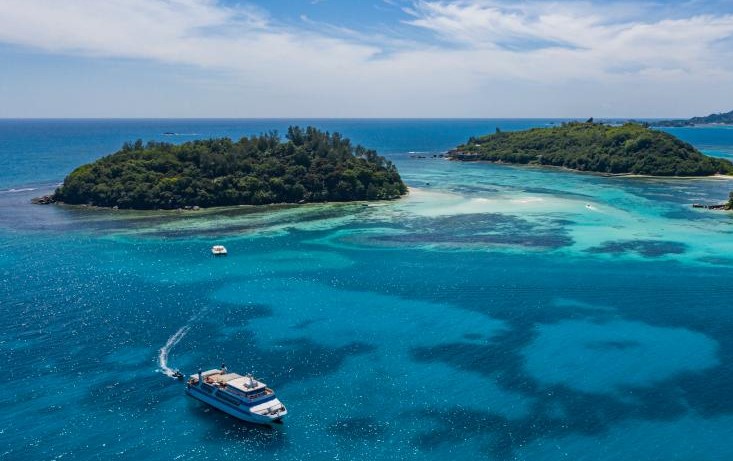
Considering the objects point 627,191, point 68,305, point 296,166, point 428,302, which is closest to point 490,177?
A: point 627,191

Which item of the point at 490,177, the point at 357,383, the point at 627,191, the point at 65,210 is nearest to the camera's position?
the point at 357,383

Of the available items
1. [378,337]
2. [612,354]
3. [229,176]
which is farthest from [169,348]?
Result: [229,176]

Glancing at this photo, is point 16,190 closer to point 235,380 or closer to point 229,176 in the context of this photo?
point 229,176

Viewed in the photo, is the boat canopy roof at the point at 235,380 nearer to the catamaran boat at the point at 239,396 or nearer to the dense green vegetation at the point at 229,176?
the catamaran boat at the point at 239,396


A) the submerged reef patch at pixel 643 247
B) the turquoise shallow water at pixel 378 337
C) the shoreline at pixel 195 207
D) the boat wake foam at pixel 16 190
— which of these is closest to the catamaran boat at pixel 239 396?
the turquoise shallow water at pixel 378 337

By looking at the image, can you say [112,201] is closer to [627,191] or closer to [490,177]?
[490,177]

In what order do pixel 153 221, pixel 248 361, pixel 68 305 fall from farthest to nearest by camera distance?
pixel 153 221
pixel 68 305
pixel 248 361
